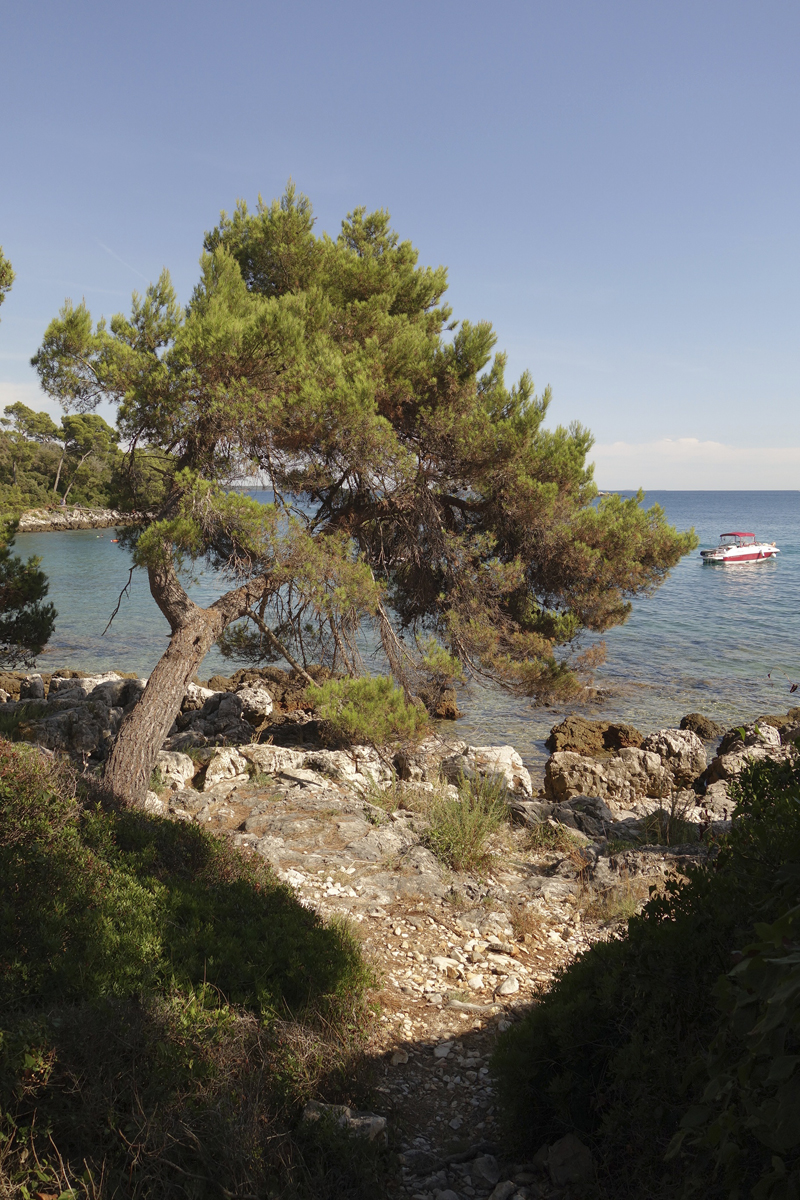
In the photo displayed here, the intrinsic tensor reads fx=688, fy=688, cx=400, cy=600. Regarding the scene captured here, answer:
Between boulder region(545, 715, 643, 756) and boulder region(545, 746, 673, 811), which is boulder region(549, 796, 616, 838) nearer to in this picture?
boulder region(545, 746, 673, 811)

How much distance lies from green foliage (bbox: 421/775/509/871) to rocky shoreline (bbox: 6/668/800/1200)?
0.46 ft

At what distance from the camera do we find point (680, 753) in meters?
12.9

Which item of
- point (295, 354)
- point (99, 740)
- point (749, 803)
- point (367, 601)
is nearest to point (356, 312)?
point (295, 354)

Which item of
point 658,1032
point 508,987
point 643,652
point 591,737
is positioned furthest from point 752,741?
point 658,1032

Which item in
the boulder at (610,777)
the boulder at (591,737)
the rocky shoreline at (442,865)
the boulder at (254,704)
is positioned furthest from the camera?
the boulder at (254,704)

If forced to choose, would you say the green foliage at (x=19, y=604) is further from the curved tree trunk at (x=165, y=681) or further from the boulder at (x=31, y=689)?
the boulder at (x=31, y=689)

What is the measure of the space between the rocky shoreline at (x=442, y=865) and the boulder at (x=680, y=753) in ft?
0.12

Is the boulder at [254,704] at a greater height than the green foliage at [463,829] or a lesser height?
lesser

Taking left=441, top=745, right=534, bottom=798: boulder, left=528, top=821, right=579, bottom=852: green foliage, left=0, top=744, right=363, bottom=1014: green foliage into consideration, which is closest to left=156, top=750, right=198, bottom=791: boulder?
left=0, top=744, right=363, bottom=1014: green foliage

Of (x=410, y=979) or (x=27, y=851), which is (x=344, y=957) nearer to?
(x=410, y=979)

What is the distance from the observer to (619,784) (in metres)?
11.9

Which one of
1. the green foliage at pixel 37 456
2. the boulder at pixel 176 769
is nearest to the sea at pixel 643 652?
the boulder at pixel 176 769

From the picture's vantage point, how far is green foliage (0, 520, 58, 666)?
376 inches

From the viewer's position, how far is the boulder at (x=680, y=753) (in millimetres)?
12719
